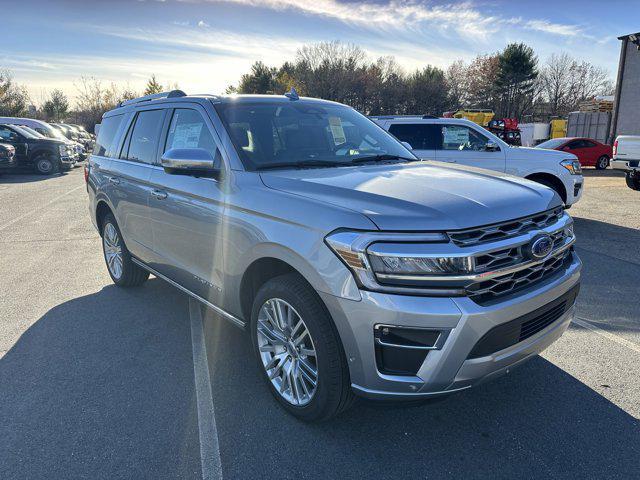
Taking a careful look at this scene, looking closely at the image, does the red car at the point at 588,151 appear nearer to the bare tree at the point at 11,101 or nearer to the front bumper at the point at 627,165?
the front bumper at the point at 627,165

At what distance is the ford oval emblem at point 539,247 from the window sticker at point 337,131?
175 centimetres

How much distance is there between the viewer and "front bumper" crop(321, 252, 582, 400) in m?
2.13

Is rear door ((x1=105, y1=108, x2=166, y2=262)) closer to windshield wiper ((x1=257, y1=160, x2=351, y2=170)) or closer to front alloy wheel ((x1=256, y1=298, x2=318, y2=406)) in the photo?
windshield wiper ((x1=257, y1=160, x2=351, y2=170))

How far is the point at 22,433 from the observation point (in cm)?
275

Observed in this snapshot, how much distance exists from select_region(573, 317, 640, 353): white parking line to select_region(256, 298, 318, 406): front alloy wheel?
2.68 meters

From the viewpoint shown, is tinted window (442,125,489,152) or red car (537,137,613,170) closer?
tinted window (442,125,489,152)

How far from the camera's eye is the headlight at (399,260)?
Result: 217 cm

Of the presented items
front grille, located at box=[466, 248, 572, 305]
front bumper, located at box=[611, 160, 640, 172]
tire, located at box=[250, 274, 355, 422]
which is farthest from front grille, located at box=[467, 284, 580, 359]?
front bumper, located at box=[611, 160, 640, 172]

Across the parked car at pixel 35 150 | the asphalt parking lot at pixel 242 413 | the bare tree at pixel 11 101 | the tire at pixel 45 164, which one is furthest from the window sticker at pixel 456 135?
the bare tree at pixel 11 101

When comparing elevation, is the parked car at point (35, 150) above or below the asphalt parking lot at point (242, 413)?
above

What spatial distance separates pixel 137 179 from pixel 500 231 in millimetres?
3257

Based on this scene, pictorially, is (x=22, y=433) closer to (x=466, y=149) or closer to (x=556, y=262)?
(x=556, y=262)

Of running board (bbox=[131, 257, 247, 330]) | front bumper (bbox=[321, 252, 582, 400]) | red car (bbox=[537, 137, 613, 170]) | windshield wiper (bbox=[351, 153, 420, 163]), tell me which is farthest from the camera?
red car (bbox=[537, 137, 613, 170])

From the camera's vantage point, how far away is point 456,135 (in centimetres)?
928
